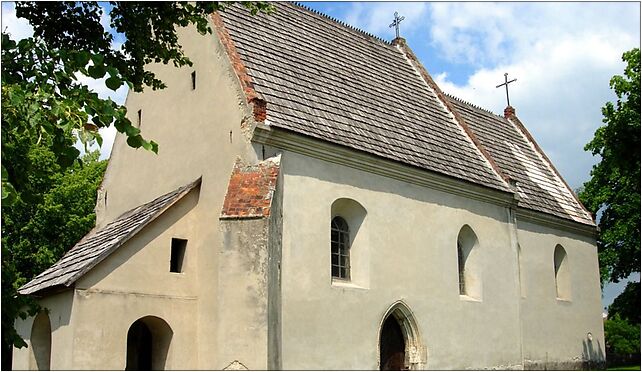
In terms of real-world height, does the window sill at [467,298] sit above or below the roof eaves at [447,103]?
below

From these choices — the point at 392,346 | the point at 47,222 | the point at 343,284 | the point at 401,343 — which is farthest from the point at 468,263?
the point at 47,222

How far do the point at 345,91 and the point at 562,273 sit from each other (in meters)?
10.7

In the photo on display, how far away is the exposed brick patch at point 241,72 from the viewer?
552 inches

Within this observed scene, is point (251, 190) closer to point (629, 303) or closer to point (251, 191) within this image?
point (251, 191)

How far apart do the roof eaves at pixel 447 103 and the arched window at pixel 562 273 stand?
15.5ft

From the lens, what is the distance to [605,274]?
→ 26.0 m

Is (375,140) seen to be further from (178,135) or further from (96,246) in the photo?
(96,246)

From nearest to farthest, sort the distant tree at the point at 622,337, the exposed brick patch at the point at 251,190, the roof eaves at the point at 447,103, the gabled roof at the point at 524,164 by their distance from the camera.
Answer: the exposed brick patch at the point at 251,190
the roof eaves at the point at 447,103
the gabled roof at the point at 524,164
the distant tree at the point at 622,337

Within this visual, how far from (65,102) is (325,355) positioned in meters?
8.24

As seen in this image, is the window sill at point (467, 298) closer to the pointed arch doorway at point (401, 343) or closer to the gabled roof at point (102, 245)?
the pointed arch doorway at point (401, 343)

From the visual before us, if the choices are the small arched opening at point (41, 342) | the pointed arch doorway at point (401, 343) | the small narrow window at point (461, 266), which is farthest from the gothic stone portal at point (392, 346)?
the small arched opening at point (41, 342)

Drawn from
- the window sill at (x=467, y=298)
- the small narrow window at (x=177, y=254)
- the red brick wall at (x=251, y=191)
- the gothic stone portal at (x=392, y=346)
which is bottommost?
the gothic stone portal at (x=392, y=346)

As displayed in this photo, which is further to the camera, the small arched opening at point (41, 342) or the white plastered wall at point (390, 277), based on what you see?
the small arched opening at point (41, 342)

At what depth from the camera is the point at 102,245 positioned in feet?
45.8
